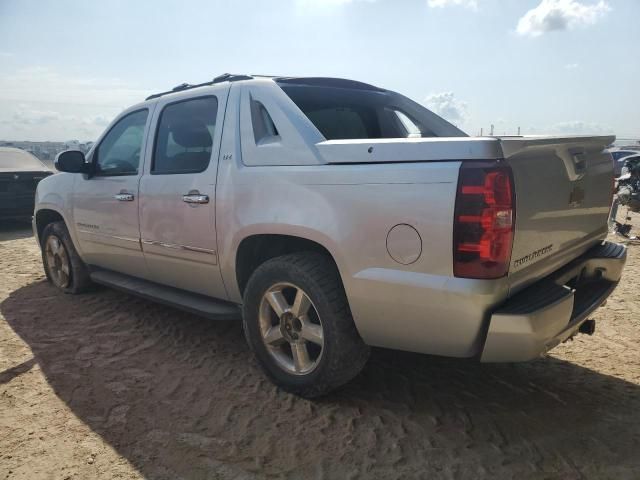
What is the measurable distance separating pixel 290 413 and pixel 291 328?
47cm

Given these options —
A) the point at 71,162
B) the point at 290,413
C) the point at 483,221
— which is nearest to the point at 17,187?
the point at 71,162

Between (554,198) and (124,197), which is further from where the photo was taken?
(124,197)

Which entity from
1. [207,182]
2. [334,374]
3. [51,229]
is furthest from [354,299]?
[51,229]

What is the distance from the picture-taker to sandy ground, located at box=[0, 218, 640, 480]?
2383 millimetres

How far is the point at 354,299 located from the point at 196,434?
43.5 inches

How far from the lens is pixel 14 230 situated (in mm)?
9398

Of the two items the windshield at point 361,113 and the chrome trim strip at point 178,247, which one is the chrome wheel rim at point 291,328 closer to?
the chrome trim strip at point 178,247

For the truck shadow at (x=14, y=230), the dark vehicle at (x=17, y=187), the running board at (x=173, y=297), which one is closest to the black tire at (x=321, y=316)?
the running board at (x=173, y=297)

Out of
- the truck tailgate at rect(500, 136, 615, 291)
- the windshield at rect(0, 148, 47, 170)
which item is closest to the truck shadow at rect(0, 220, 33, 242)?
the windshield at rect(0, 148, 47, 170)

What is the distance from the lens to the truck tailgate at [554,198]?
7.33 feet

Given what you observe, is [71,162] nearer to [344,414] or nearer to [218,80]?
[218,80]

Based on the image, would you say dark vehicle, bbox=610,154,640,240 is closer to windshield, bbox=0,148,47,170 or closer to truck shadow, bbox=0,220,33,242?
truck shadow, bbox=0,220,33,242

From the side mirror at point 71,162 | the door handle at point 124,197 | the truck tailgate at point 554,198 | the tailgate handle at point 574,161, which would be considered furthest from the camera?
the side mirror at point 71,162

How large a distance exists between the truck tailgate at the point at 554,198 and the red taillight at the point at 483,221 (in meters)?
0.06
